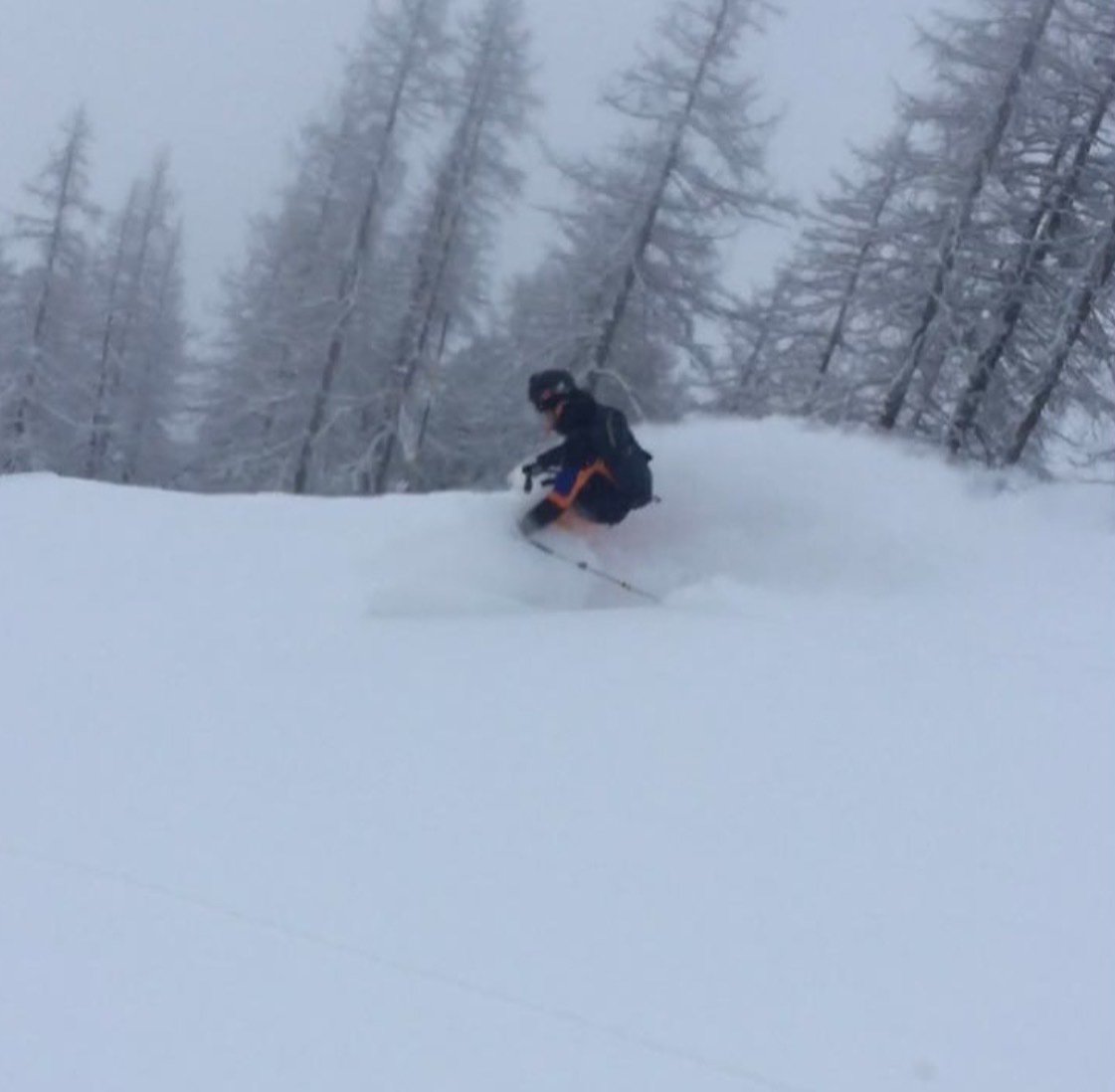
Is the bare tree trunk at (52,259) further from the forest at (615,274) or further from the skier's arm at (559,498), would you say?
the skier's arm at (559,498)

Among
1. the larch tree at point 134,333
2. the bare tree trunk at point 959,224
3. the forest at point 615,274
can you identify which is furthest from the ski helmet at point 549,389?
the larch tree at point 134,333

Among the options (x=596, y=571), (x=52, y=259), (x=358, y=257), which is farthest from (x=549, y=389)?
(x=52, y=259)

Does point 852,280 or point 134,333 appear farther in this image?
point 134,333

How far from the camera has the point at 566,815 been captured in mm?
4406

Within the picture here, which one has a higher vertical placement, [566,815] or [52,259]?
[566,815]

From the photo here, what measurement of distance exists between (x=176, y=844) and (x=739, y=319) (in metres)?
16.9

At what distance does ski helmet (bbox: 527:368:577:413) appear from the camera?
7.68m

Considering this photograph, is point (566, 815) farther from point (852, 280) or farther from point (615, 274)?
point (852, 280)

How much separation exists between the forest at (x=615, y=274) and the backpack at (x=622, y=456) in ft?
16.1

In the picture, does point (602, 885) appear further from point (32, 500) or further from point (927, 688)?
point (32, 500)

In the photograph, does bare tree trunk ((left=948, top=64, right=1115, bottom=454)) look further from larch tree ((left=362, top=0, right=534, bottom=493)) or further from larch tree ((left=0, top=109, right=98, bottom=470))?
larch tree ((left=0, top=109, right=98, bottom=470))

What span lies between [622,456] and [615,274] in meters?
11.8

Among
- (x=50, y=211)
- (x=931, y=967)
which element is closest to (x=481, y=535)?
(x=931, y=967)

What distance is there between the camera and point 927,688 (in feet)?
17.8
